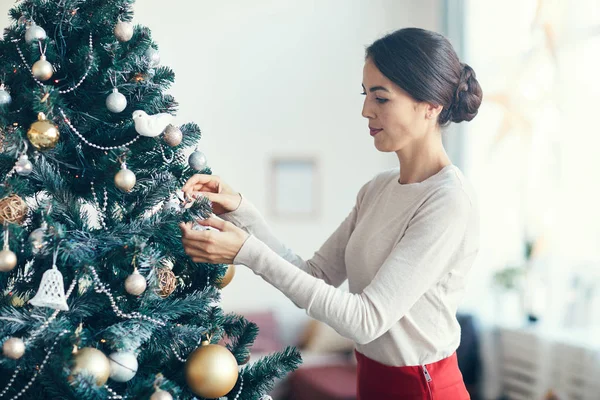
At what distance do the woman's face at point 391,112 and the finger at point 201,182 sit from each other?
14.7 inches

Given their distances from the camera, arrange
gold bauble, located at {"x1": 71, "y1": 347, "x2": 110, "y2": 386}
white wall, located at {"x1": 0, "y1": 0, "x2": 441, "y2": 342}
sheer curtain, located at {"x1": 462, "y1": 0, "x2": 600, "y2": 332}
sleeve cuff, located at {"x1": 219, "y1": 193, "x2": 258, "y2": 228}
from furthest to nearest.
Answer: white wall, located at {"x1": 0, "y1": 0, "x2": 441, "y2": 342}, sheer curtain, located at {"x1": 462, "y1": 0, "x2": 600, "y2": 332}, sleeve cuff, located at {"x1": 219, "y1": 193, "x2": 258, "y2": 228}, gold bauble, located at {"x1": 71, "y1": 347, "x2": 110, "y2": 386}

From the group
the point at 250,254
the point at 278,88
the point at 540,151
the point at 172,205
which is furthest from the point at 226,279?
the point at 278,88

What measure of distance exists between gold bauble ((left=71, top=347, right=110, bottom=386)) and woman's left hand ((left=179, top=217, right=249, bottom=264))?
25 centimetres

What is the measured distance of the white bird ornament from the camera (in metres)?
1.03

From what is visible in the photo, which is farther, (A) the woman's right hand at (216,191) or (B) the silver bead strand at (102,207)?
(A) the woman's right hand at (216,191)

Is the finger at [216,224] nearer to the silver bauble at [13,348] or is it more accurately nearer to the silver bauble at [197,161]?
the silver bauble at [197,161]

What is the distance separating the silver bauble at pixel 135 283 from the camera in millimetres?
979

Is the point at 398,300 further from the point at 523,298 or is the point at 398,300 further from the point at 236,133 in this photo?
the point at 236,133

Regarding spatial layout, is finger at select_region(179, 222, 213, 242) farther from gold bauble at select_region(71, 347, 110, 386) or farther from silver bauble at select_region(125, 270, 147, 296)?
gold bauble at select_region(71, 347, 110, 386)

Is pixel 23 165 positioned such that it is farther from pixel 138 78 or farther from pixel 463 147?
pixel 463 147

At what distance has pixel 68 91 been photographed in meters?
1.04

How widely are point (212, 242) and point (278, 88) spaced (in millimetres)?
3330

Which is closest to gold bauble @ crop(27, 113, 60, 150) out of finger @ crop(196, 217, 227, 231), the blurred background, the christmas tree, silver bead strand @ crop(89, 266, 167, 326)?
the christmas tree

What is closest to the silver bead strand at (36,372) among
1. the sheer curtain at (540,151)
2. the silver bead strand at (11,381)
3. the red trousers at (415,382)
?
the silver bead strand at (11,381)
